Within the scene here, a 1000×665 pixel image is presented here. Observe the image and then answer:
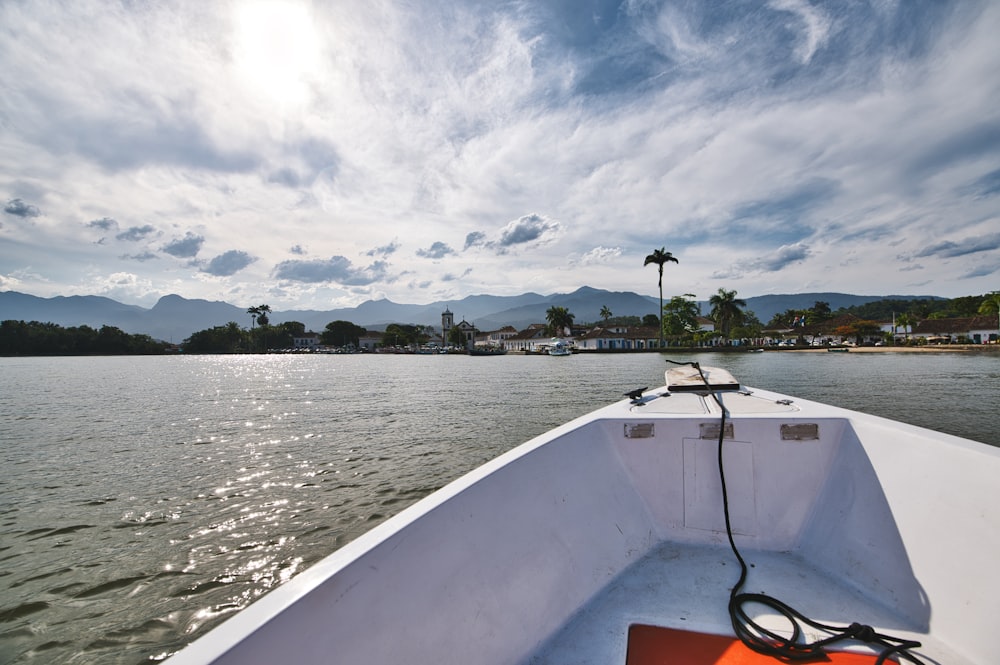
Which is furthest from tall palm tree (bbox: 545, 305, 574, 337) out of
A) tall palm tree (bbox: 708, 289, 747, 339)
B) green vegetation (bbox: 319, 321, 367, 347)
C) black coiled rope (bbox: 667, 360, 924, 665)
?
black coiled rope (bbox: 667, 360, 924, 665)

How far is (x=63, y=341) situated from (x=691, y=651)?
135792 millimetres

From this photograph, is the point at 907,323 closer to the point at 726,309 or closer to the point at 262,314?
the point at 726,309

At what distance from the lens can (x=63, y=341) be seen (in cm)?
9488

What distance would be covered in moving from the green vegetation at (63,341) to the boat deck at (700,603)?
13282 cm

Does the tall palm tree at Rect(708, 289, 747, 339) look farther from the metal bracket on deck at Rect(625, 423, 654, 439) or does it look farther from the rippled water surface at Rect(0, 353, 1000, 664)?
the metal bracket on deck at Rect(625, 423, 654, 439)

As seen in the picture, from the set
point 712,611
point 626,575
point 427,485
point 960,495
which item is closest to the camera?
point 960,495

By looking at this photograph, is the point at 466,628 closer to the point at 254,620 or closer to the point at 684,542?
the point at 254,620

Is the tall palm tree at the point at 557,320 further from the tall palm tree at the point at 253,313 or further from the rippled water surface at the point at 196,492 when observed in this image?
the tall palm tree at the point at 253,313

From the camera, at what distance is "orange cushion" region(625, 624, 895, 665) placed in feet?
6.08

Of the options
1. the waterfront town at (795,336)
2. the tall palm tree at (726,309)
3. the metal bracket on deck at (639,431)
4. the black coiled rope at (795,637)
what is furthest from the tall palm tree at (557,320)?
the black coiled rope at (795,637)

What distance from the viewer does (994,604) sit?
68.1 inches

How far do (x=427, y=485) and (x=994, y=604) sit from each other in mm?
5457

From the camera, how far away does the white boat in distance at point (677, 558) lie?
→ 4.54ft

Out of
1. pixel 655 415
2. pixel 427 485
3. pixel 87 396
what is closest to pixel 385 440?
pixel 427 485
